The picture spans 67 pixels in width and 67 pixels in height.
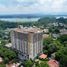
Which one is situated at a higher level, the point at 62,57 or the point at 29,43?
the point at 29,43

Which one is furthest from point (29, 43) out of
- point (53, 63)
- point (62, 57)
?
point (62, 57)

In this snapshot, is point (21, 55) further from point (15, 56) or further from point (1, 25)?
point (1, 25)

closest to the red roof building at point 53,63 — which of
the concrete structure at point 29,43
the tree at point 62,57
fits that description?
the tree at point 62,57

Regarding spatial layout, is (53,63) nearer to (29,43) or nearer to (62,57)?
(62,57)

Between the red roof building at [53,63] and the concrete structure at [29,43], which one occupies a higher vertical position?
the concrete structure at [29,43]

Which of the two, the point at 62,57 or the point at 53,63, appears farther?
the point at 53,63

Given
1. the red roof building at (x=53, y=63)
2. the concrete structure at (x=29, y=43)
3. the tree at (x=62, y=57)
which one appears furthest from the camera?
the concrete structure at (x=29, y=43)

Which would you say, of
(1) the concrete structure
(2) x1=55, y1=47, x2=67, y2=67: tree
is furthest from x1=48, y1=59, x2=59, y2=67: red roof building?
(1) the concrete structure

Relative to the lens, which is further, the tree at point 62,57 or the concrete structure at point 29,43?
the concrete structure at point 29,43

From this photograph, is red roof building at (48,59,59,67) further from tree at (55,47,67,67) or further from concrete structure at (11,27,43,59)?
concrete structure at (11,27,43,59)

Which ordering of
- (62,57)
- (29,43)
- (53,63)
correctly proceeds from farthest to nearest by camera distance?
(29,43)
(53,63)
(62,57)

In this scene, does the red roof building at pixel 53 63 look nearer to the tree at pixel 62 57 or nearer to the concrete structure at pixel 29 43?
the tree at pixel 62 57

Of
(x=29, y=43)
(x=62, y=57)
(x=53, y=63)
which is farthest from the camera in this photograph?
(x=29, y=43)
